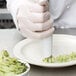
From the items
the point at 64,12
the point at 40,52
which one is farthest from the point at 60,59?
the point at 64,12

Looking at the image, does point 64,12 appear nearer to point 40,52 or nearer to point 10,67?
point 40,52

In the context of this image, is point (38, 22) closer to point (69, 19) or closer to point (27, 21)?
point (27, 21)

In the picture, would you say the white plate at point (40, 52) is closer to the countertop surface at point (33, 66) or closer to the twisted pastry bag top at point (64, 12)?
the countertop surface at point (33, 66)

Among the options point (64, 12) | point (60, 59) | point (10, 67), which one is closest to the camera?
point (10, 67)

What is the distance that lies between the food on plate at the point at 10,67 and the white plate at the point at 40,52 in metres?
0.11

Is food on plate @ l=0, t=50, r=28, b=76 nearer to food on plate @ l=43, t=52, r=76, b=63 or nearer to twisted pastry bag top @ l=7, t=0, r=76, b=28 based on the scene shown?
food on plate @ l=43, t=52, r=76, b=63

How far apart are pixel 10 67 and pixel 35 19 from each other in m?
0.22

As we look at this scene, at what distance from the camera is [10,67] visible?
58 cm

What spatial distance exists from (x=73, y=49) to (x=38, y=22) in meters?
0.15

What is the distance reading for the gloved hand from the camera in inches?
29.0

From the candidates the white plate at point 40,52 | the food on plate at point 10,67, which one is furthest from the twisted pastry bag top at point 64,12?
the food on plate at point 10,67

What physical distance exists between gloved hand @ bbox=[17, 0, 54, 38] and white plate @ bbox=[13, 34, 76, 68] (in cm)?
4

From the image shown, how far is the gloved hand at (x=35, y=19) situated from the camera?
0.74 m

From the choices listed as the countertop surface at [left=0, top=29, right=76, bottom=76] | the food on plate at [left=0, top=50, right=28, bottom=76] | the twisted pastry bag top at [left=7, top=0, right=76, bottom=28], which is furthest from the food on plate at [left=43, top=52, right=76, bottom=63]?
the twisted pastry bag top at [left=7, top=0, right=76, bottom=28]
